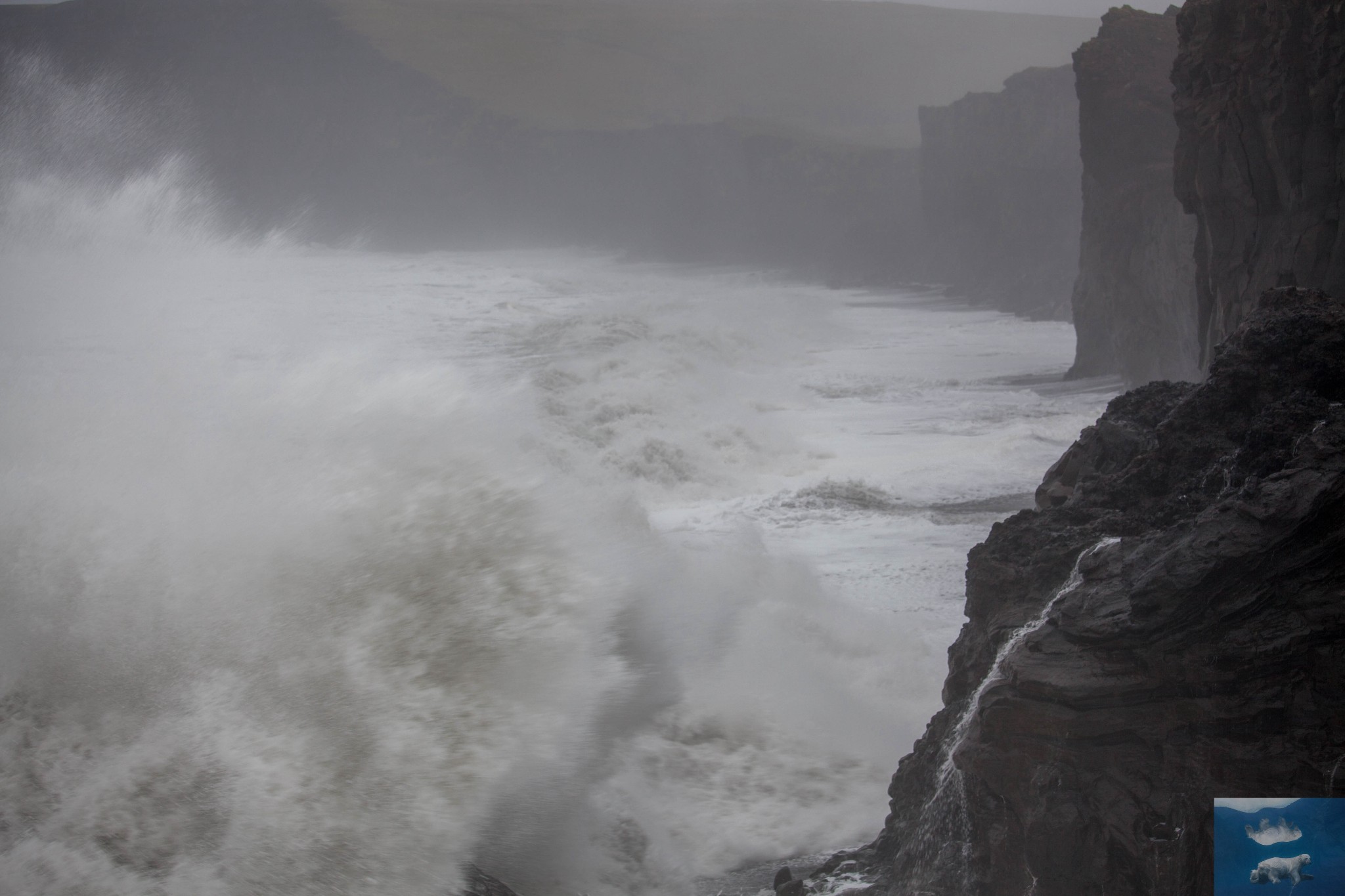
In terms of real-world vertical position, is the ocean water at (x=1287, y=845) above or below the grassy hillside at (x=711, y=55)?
below

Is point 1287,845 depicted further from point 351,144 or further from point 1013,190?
point 351,144

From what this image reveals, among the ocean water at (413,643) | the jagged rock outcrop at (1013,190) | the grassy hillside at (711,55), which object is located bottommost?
the ocean water at (413,643)

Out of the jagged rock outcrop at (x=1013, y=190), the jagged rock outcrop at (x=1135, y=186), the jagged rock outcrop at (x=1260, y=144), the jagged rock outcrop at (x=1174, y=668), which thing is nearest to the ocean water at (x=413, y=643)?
the jagged rock outcrop at (x=1174, y=668)

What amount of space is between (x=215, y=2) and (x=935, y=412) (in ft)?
261

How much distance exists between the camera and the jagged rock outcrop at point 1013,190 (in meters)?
38.3

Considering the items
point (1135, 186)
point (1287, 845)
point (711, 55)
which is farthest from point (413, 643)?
point (711, 55)

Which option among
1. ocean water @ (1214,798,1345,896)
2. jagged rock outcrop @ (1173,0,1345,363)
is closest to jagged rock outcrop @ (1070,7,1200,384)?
jagged rock outcrop @ (1173,0,1345,363)

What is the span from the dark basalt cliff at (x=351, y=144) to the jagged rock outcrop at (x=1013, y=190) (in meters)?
18.8

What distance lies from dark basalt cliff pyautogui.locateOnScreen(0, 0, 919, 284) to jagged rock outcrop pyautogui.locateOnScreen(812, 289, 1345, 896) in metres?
60.3

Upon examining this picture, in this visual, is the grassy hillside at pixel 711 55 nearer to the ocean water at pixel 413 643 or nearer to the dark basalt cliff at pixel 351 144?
the dark basalt cliff at pixel 351 144

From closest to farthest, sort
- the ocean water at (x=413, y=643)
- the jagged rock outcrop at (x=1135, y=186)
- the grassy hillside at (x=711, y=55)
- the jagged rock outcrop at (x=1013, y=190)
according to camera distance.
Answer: the ocean water at (x=413, y=643) < the jagged rock outcrop at (x=1135, y=186) < the jagged rock outcrop at (x=1013, y=190) < the grassy hillside at (x=711, y=55)

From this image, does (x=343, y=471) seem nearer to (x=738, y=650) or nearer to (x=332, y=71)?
(x=738, y=650)

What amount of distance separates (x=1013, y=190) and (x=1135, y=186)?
1023 inches

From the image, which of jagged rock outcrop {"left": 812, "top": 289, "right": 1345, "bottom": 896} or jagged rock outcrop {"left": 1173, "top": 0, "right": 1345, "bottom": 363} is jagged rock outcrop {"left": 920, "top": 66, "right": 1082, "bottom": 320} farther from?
jagged rock outcrop {"left": 812, "top": 289, "right": 1345, "bottom": 896}
